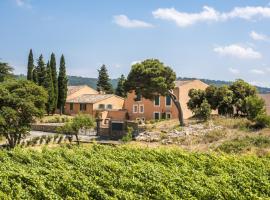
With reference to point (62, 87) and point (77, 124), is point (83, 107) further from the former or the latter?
point (77, 124)

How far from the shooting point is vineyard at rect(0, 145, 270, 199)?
17797 millimetres

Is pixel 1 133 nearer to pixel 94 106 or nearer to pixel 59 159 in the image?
pixel 59 159

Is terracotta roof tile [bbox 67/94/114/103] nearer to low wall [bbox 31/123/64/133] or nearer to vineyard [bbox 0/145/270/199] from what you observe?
low wall [bbox 31/123/64/133]

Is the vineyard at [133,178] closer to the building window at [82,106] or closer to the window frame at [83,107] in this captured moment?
the window frame at [83,107]

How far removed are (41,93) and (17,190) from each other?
2329 cm

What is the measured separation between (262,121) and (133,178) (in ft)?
68.2

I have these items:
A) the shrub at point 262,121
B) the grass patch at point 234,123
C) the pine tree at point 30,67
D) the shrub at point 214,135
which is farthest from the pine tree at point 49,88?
the shrub at point 262,121

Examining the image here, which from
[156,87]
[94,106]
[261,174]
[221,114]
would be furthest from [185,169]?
[94,106]

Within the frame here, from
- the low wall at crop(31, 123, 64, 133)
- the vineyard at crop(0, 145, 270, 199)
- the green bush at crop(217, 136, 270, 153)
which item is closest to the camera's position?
the vineyard at crop(0, 145, 270, 199)

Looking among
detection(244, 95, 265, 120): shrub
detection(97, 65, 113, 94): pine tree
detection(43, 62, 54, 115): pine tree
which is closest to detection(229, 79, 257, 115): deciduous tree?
detection(244, 95, 265, 120): shrub

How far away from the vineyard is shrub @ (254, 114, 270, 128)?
45.3 feet

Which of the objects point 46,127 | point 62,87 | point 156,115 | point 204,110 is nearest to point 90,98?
point 62,87

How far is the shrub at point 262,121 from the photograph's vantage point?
36.8 m

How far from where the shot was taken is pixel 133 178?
1919 centimetres
